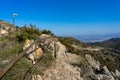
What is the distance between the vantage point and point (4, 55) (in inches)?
287

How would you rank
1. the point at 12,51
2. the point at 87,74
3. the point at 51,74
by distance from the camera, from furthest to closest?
the point at 87,74, the point at 51,74, the point at 12,51

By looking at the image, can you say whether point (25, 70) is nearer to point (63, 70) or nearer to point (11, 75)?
point (11, 75)

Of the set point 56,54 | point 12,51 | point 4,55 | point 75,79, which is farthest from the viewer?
point 56,54

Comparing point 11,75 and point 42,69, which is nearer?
point 11,75

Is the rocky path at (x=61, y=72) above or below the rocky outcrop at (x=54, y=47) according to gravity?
below

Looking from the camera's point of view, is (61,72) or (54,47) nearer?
(61,72)

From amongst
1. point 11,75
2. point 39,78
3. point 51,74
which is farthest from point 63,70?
point 11,75

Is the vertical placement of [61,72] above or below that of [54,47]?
below

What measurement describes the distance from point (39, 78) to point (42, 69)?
763mm

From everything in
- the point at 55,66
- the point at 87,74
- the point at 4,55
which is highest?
the point at 4,55

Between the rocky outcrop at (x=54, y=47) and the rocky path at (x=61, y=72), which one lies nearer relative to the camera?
the rocky path at (x=61, y=72)

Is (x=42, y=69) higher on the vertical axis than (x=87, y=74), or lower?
higher

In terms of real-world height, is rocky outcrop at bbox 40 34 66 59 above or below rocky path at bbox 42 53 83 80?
above

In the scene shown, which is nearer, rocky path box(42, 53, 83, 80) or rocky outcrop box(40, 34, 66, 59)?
rocky path box(42, 53, 83, 80)
